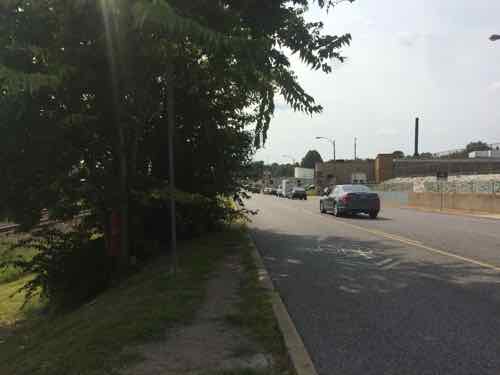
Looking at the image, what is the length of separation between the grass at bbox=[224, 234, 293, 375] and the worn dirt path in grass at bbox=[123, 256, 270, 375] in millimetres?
100

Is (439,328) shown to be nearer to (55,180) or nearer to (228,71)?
(228,71)

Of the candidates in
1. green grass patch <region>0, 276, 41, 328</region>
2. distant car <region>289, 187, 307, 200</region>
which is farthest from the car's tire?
distant car <region>289, 187, 307, 200</region>

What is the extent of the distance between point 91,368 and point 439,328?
11.5 feet

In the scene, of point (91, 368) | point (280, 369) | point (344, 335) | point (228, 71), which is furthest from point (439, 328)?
point (228, 71)

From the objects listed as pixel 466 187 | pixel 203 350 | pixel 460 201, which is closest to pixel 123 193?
pixel 203 350

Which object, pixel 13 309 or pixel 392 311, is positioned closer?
pixel 392 311

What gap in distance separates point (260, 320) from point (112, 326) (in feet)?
5.14

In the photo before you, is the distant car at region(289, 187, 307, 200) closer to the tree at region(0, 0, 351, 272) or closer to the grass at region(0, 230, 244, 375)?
the tree at region(0, 0, 351, 272)

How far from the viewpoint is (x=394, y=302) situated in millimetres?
6176

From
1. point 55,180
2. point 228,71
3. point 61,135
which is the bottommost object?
point 55,180

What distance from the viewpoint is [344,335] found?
490cm

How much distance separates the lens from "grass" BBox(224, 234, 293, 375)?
13.6 feet

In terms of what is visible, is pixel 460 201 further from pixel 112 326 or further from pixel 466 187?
pixel 112 326

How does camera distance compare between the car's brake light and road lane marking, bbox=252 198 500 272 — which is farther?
the car's brake light
